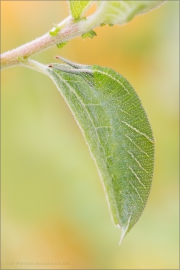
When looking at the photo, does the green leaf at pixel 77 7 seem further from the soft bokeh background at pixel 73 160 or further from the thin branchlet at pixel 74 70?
the soft bokeh background at pixel 73 160

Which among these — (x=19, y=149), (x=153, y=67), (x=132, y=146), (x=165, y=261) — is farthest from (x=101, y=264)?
(x=132, y=146)

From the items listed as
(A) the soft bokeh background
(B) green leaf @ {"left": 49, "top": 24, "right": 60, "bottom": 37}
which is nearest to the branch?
(B) green leaf @ {"left": 49, "top": 24, "right": 60, "bottom": 37}

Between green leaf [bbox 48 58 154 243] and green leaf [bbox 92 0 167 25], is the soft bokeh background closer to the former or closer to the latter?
green leaf [bbox 48 58 154 243]

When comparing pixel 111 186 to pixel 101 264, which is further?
pixel 101 264

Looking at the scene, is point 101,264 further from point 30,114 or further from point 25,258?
point 30,114

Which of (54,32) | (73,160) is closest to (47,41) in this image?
(54,32)

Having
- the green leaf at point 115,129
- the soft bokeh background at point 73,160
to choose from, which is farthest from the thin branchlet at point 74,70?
the soft bokeh background at point 73,160

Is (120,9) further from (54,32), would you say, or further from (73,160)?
(73,160)
